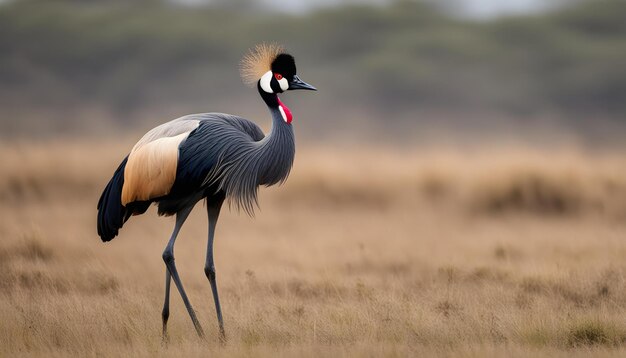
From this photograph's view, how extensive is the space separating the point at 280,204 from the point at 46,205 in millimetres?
3791

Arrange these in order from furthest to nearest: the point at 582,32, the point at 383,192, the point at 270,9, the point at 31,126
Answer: the point at 270,9
the point at 582,32
the point at 31,126
the point at 383,192

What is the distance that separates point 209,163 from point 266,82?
75cm

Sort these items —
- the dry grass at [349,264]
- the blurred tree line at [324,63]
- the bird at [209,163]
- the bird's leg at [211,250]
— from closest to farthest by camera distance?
the dry grass at [349,264] → the bird at [209,163] → the bird's leg at [211,250] → the blurred tree line at [324,63]

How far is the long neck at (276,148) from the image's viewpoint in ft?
23.6

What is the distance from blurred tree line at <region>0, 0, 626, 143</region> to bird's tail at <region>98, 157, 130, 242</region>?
26.0 m

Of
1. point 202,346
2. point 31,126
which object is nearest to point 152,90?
point 31,126

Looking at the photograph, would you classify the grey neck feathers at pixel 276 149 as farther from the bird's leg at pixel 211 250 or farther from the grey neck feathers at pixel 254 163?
the bird's leg at pixel 211 250

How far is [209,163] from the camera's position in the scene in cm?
708

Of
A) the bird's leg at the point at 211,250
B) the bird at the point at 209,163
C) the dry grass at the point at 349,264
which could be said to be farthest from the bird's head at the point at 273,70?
the dry grass at the point at 349,264

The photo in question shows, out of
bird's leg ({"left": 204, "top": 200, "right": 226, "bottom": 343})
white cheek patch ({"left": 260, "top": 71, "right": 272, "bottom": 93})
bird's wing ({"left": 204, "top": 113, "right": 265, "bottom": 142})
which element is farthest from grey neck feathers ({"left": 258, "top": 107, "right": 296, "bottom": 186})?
bird's leg ({"left": 204, "top": 200, "right": 226, "bottom": 343})

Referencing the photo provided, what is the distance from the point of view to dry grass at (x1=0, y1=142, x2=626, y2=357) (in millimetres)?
6984

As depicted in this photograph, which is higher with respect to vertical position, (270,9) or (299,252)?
(270,9)

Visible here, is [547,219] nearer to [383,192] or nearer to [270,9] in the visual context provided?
[383,192]

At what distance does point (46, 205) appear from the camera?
1609 cm
